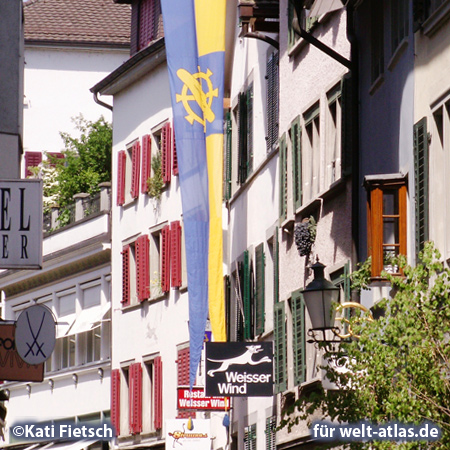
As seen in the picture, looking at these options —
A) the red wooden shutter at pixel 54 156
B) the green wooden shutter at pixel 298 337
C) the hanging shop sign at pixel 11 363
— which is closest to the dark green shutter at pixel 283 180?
the green wooden shutter at pixel 298 337

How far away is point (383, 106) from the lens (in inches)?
691

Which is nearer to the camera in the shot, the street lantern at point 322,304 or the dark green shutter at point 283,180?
the street lantern at point 322,304

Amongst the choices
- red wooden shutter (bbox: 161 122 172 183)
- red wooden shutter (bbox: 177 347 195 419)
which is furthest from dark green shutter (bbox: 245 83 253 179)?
red wooden shutter (bbox: 161 122 172 183)

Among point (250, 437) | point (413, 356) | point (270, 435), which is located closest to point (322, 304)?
point (413, 356)

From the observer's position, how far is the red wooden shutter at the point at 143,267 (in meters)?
35.2

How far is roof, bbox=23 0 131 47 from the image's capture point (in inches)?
1885

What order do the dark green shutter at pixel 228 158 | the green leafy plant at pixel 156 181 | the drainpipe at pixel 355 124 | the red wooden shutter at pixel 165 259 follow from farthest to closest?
the green leafy plant at pixel 156 181 < the red wooden shutter at pixel 165 259 < the dark green shutter at pixel 228 158 < the drainpipe at pixel 355 124

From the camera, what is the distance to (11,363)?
44.8 feet

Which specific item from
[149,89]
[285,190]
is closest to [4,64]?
[285,190]

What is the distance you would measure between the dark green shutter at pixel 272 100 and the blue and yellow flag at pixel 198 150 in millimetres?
1585

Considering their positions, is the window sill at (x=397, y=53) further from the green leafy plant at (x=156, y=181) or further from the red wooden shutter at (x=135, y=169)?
the red wooden shutter at (x=135, y=169)

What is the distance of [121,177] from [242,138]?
9.25m

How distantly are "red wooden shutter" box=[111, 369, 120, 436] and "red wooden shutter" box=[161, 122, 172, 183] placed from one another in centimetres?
499

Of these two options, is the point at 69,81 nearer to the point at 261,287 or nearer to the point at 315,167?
the point at 261,287
